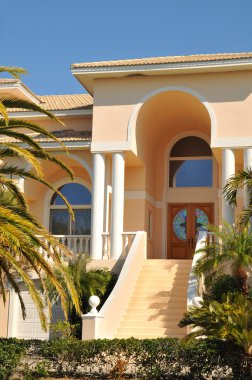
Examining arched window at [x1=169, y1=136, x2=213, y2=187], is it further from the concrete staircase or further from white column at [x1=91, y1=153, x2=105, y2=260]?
the concrete staircase

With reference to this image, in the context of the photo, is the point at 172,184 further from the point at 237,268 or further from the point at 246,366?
the point at 246,366

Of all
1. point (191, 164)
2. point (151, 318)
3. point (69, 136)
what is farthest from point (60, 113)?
point (151, 318)

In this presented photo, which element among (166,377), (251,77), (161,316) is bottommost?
(166,377)

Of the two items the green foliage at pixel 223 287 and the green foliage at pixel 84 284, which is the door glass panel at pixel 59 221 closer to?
the green foliage at pixel 84 284

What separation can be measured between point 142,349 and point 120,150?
404 inches

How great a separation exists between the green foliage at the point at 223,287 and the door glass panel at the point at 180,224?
777 cm

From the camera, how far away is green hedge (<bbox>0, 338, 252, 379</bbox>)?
12711mm

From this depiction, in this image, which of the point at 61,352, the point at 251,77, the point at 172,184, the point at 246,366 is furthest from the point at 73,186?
the point at 246,366

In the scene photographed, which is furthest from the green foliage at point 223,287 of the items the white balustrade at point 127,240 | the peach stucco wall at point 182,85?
the peach stucco wall at point 182,85

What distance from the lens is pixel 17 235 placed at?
10992 millimetres

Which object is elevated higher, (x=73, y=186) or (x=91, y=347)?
(x=73, y=186)

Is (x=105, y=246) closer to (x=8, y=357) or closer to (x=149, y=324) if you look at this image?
(x=149, y=324)

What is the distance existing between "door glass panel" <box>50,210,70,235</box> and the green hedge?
12191 mm

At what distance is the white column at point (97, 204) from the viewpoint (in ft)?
71.9
